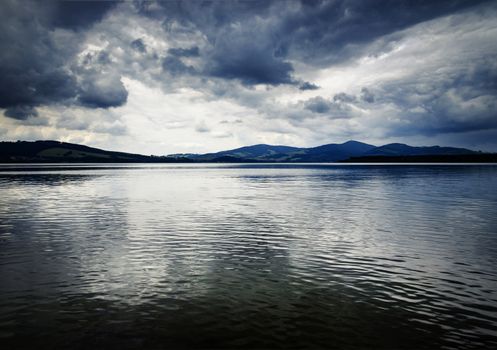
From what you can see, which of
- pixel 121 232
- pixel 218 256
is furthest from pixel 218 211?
pixel 218 256

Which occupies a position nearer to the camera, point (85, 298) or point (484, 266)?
point (85, 298)

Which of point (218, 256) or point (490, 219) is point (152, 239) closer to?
point (218, 256)

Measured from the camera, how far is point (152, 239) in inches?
1291

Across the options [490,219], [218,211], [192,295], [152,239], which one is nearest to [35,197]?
[218,211]

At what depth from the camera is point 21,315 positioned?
52.4ft

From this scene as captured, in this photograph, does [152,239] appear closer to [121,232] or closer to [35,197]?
[121,232]

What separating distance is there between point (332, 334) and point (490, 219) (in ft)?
129

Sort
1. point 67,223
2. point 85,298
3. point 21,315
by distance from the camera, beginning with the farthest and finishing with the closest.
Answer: point 67,223 → point 85,298 → point 21,315

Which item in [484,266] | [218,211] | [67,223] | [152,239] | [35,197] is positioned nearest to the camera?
[484,266]

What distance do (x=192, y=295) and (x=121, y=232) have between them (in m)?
20.0

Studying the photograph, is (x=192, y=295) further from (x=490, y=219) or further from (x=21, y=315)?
(x=490, y=219)

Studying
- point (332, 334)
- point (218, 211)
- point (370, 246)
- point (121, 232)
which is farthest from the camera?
point (218, 211)

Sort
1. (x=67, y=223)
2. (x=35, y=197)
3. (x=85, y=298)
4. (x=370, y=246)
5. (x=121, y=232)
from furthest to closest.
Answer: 1. (x=35, y=197)
2. (x=67, y=223)
3. (x=121, y=232)
4. (x=370, y=246)
5. (x=85, y=298)

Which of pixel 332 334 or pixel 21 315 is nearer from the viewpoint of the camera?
pixel 332 334
